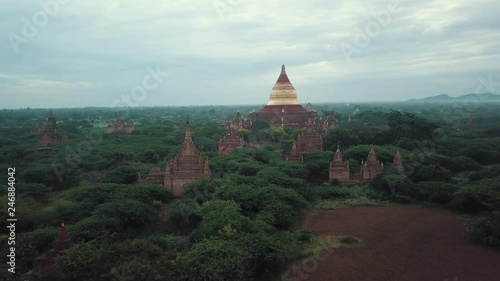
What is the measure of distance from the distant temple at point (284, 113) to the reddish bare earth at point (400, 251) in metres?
40.3

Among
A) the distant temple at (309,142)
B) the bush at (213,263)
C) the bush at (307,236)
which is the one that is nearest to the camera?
the bush at (213,263)

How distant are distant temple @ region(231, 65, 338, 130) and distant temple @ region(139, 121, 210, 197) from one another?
36905mm

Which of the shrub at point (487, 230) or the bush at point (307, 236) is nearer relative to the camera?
the shrub at point (487, 230)

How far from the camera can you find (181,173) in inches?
1166

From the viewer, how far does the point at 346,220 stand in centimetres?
2558

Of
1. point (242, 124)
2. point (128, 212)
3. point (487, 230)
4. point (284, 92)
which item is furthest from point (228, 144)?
point (487, 230)

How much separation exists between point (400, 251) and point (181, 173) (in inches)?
607

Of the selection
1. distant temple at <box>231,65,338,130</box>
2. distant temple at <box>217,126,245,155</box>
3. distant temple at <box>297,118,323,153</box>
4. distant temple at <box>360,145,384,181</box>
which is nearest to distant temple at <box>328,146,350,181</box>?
distant temple at <box>360,145,384,181</box>

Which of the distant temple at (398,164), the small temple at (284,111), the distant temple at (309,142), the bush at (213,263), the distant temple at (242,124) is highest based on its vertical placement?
the small temple at (284,111)

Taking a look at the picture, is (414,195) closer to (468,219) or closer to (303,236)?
(468,219)

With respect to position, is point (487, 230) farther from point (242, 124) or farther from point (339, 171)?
point (242, 124)

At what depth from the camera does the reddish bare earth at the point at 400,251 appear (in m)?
18.1

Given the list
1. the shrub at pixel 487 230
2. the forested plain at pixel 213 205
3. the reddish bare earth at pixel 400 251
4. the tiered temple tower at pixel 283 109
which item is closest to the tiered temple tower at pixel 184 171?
the forested plain at pixel 213 205

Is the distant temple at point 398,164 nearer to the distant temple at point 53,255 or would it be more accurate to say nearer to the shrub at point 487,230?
the shrub at point 487,230
